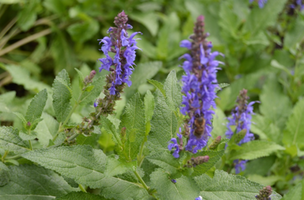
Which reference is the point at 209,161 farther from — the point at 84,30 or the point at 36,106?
the point at 84,30

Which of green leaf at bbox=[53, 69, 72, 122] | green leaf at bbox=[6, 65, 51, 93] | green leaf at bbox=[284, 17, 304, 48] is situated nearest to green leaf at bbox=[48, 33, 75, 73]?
green leaf at bbox=[6, 65, 51, 93]

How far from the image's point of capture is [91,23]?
3.40 metres

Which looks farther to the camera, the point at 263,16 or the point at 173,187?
the point at 263,16

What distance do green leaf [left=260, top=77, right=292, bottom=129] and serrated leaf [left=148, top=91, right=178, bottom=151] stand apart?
1425mm

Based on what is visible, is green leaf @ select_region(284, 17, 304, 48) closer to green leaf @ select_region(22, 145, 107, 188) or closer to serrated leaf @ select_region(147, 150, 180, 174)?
serrated leaf @ select_region(147, 150, 180, 174)

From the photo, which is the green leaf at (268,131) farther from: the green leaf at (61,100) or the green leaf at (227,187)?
the green leaf at (61,100)

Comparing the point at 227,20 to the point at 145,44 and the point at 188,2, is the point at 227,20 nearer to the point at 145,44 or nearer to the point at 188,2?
the point at 188,2

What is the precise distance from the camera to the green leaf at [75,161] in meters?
1.31

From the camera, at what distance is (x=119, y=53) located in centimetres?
138

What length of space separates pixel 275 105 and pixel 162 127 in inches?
63.7

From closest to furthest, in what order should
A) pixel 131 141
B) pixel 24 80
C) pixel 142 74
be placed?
pixel 131 141 → pixel 142 74 → pixel 24 80

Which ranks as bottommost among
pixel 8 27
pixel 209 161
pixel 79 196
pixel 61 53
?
pixel 79 196

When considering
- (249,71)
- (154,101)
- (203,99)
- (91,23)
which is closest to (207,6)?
(249,71)

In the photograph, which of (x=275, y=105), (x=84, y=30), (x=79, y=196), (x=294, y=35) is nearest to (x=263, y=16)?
(x=294, y=35)
